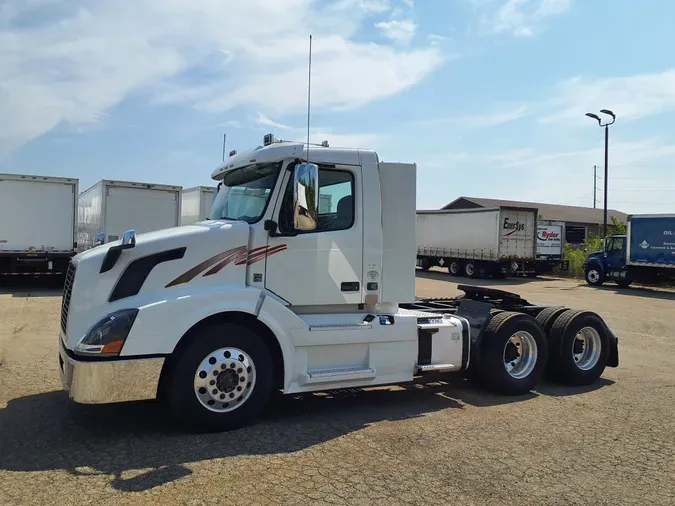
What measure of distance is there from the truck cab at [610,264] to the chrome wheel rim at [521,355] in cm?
2123

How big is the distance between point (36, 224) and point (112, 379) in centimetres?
1594

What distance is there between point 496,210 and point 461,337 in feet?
77.6

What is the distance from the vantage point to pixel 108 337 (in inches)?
195

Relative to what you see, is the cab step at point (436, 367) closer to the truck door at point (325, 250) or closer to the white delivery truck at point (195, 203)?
the truck door at point (325, 250)

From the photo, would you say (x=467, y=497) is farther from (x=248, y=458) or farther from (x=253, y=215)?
(x=253, y=215)

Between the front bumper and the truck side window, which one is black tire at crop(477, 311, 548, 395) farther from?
the front bumper

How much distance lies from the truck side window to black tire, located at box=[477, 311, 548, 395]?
2401 millimetres

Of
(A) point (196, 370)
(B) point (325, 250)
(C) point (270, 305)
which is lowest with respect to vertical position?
(A) point (196, 370)

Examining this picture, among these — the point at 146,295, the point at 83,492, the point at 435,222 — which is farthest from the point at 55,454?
the point at 435,222

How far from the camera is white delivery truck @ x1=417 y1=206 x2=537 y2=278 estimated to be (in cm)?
2933

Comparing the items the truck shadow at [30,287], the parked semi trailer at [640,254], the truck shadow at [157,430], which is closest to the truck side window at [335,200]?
the truck shadow at [157,430]

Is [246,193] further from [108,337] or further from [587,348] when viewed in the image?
[587,348]

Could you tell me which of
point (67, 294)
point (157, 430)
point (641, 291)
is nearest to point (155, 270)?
point (67, 294)

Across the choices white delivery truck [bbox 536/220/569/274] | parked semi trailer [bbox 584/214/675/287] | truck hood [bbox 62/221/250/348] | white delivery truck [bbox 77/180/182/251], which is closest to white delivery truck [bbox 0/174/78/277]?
white delivery truck [bbox 77/180/182/251]
